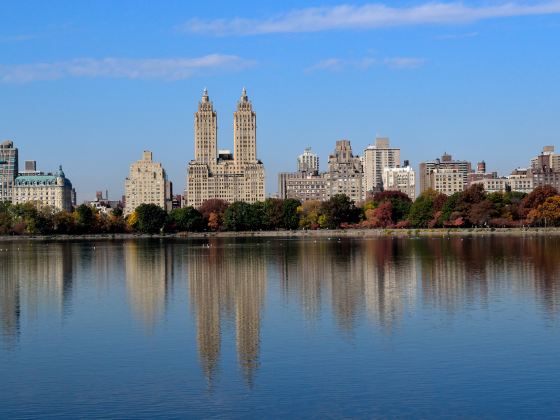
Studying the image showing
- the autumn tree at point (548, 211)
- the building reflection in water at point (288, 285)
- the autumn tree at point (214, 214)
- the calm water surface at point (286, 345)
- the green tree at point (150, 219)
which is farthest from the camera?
the autumn tree at point (214, 214)

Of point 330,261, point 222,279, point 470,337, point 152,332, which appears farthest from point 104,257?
point 470,337

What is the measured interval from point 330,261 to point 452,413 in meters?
45.2

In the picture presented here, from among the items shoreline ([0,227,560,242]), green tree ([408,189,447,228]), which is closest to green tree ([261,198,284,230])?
shoreline ([0,227,560,242])

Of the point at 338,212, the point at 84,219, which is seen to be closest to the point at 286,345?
the point at 338,212

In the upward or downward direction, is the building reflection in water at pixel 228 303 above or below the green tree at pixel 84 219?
below

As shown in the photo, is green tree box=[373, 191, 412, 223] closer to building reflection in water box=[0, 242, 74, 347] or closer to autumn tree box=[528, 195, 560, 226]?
autumn tree box=[528, 195, 560, 226]

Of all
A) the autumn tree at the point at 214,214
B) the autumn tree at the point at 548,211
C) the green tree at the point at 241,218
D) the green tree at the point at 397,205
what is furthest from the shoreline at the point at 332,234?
the green tree at the point at 397,205

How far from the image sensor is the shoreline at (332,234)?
120m

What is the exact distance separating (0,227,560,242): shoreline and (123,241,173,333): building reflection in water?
189 ft

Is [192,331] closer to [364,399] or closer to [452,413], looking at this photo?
[364,399]

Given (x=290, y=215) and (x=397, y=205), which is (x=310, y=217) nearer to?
(x=290, y=215)

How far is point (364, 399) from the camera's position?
70.6 ft

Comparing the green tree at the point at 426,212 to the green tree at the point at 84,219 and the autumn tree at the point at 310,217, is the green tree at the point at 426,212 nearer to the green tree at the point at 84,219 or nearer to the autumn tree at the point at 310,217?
the autumn tree at the point at 310,217

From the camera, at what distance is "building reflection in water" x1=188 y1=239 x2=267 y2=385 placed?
27019mm
